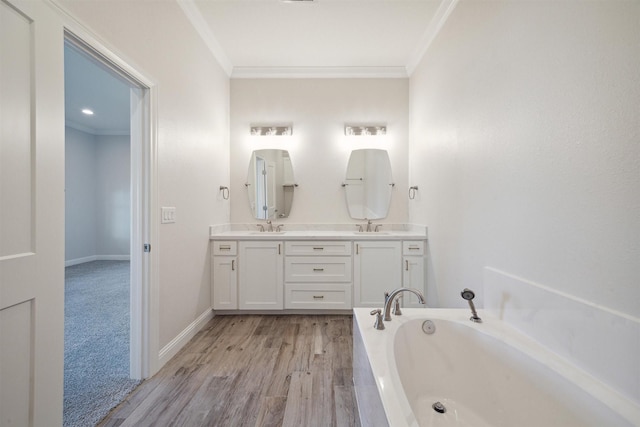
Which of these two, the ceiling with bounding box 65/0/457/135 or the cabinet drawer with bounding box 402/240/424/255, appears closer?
the ceiling with bounding box 65/0/457/135

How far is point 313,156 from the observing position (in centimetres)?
310

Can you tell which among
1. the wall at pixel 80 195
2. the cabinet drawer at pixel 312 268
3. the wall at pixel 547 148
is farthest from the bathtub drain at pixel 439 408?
the wall at pixel 80 195

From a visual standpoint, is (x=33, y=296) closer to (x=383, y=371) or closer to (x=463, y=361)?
(x=383, y=371)

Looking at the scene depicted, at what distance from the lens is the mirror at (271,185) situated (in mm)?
3084

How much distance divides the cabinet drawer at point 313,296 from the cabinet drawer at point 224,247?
0.64m

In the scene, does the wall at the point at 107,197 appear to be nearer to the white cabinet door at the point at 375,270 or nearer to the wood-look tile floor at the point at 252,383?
the wood-look tile floor at the point at 252,383

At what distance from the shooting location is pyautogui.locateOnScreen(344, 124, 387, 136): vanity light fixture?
305 centimetres

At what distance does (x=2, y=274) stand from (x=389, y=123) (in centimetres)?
318

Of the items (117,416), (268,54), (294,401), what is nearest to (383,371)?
(294,401)

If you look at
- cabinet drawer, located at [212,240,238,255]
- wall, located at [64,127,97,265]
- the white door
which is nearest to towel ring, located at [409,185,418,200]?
cabinet drawer, located at [212,240,238,255]

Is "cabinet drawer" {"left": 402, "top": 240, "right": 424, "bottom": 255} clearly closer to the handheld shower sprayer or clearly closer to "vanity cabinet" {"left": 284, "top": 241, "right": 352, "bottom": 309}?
"vanity cabinet" {"left": 284, "top": 241, "right": 352, "bottom": 309}

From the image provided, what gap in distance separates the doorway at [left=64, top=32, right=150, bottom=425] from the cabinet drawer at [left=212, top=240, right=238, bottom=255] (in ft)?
2.42

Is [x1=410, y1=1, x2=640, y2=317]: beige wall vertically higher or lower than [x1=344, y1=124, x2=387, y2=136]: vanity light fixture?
lower

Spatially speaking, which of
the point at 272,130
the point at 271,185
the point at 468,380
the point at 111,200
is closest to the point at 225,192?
the point at 271,185
